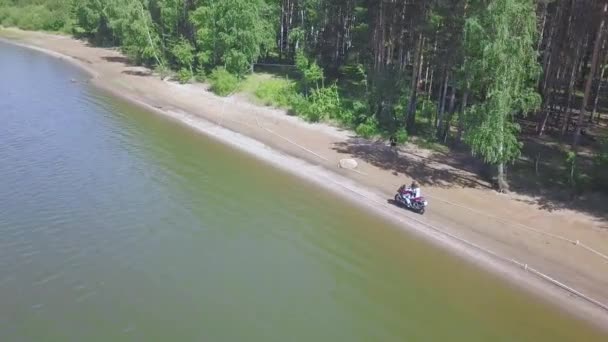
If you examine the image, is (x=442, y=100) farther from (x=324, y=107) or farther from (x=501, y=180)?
(x=324, y=107)

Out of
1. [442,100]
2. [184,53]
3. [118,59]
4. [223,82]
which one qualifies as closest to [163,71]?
[184,53]

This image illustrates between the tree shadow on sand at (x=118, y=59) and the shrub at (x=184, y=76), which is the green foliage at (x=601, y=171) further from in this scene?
the tree shadow on sand at (x=118, y=59)

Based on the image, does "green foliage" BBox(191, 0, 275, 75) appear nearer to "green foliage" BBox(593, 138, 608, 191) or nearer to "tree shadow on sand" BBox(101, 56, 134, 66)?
"tree shadow on sand" BBox(101, 56, 134, 66)

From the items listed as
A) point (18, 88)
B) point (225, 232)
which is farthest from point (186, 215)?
point (18, 88)

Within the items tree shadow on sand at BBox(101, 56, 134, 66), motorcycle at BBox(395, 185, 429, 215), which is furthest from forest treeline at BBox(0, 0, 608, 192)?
motorcycle at BBox(395, 185, 429, 215)

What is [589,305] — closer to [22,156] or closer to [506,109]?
[506,109]
